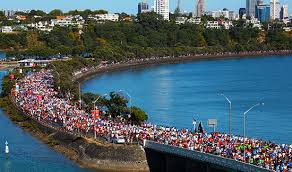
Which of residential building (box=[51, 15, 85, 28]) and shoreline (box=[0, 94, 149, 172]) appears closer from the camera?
shoreline (box=[0, 94, 149, 172])

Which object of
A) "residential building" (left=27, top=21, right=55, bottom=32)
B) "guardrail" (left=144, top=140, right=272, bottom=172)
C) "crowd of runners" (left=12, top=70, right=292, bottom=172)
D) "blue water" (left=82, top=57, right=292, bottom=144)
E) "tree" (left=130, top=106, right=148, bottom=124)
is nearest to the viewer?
"guardrail" (left=144, top=140, right=272, bottom=172)

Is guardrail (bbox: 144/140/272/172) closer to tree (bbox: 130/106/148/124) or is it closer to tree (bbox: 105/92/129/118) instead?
tree (bbox: 130/106/148/124)

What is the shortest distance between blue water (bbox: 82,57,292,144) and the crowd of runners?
9.28 metres

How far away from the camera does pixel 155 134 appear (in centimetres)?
3650

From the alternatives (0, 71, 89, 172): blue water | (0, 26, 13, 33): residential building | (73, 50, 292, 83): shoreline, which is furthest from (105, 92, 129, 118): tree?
(0, 26, 13, 33): residential building

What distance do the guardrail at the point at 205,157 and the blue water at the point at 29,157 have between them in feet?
14.2

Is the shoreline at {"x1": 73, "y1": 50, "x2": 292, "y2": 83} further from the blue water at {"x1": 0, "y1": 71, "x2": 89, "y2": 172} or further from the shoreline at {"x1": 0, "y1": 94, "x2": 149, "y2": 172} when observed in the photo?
the shoreline at {"x1": 0, "y1": 94, "x2": 149, "y2": 172}

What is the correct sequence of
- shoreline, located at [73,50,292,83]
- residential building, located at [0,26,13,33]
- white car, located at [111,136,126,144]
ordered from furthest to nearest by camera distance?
residential building, located at [0,26,13,33] → shoreline, located at [73,50,292,83] → white car, located at [111,136,126,144]

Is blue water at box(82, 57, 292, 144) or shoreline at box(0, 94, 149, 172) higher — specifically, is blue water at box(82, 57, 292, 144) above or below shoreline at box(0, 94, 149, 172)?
below

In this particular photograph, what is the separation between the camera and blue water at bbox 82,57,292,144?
5462cm

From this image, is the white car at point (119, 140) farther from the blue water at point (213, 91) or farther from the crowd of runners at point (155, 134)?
the blue water at point (213, 91)

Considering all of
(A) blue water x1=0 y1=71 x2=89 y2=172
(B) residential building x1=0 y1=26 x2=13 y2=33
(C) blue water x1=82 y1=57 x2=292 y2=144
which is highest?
(B) residential building x1=0 y1=26 x2=13 y2=33

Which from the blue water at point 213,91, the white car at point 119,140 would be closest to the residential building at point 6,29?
the blue water at point 213,91

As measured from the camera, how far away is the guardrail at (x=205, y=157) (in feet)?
95.5
